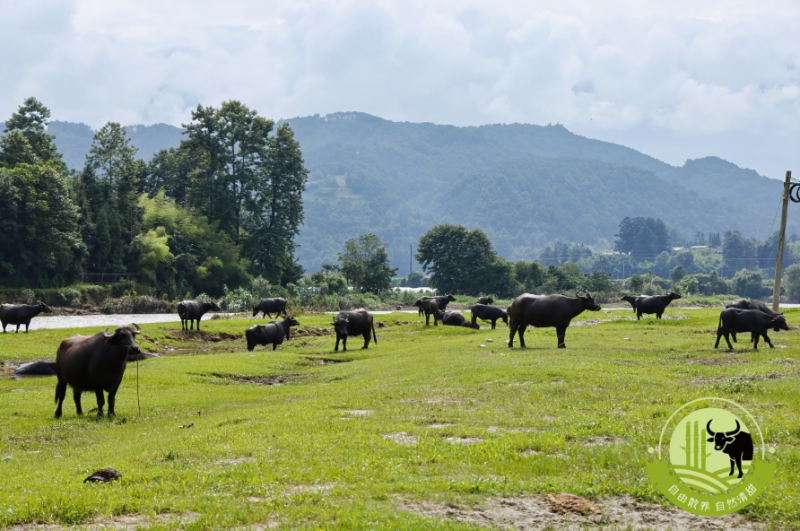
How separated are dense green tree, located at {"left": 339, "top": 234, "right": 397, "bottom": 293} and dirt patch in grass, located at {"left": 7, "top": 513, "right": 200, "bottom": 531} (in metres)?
94.2

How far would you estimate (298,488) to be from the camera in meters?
8.45

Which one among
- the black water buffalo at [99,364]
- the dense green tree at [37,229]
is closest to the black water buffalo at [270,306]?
the dense green tree at [37,229]

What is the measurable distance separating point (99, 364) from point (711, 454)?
13051 millimetres

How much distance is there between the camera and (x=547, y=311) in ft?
90.9

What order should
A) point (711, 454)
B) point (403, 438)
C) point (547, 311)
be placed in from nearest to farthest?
point (711, 454), point (403, 438), point (547, 311)

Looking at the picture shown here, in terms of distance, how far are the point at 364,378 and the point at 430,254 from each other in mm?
93355

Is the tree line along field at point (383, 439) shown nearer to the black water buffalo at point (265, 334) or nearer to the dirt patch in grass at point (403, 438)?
the dirt patch in grass at point (403, 438)

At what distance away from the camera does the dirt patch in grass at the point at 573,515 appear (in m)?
7.28

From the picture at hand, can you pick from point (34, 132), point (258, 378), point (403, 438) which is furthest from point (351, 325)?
point (34, 132)

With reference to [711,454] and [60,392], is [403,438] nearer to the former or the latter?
[711,454]

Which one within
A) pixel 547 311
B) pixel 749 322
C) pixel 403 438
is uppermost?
pixel 749 322

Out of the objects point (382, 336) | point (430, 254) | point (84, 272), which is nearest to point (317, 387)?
point (382, 336)

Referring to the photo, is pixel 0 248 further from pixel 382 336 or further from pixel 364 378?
pixel 364 378

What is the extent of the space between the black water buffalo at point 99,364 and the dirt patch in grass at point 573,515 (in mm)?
10189
